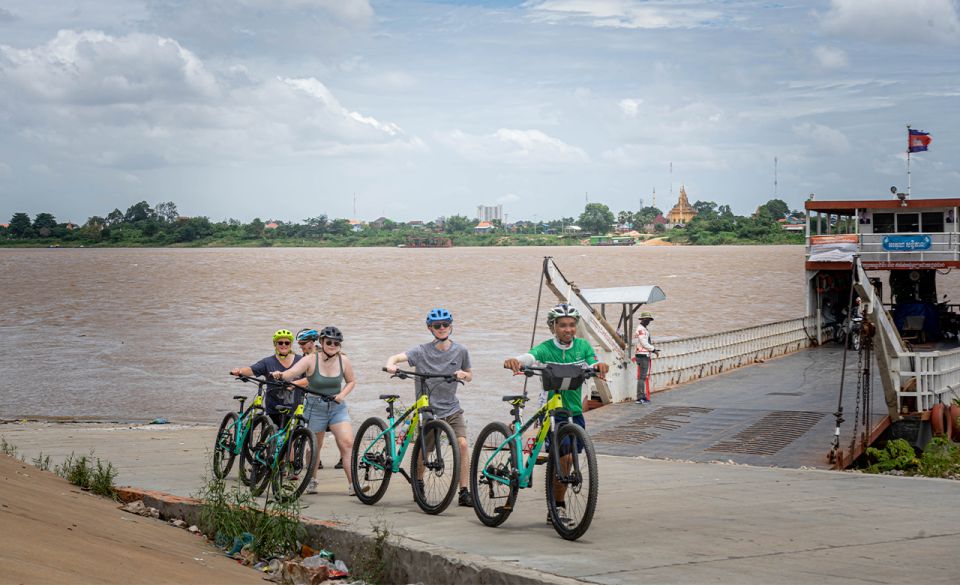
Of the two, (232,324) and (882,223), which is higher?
(882,223)

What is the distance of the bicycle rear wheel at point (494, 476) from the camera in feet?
26.2

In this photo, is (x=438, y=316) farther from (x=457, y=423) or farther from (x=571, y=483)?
(x=571, y=483)

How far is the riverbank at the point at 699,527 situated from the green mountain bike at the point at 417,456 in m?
0.18

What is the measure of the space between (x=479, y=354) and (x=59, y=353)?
1550cm

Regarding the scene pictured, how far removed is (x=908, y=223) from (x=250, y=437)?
2440 centimetres

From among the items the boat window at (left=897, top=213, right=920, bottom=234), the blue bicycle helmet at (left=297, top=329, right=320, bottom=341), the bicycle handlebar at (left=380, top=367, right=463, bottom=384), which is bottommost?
the bicycle handlebar at (left=380, top=367, right=463, bottom=384)

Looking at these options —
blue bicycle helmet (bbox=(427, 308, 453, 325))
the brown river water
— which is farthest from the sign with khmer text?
blue bicycle helmet (bbox=(427, 308, 453, 325))

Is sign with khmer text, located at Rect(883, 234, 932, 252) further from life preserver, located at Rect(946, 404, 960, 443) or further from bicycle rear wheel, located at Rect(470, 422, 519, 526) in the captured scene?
bicycle rear wheel, located at Rect(470, 422, 519, 526)

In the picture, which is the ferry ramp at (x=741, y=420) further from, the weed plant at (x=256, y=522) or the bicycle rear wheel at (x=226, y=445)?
the weed plant at (x=256, y=522)

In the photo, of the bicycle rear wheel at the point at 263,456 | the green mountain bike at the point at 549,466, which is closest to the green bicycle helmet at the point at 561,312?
the green mountain bike at the point at 549,466

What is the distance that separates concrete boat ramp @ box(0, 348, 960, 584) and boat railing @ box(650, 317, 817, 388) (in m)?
6.78

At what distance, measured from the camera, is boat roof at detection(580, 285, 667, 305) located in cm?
2038

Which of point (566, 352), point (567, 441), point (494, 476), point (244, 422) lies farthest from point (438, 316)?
point (244, 422)

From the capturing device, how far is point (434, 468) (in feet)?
28.6
